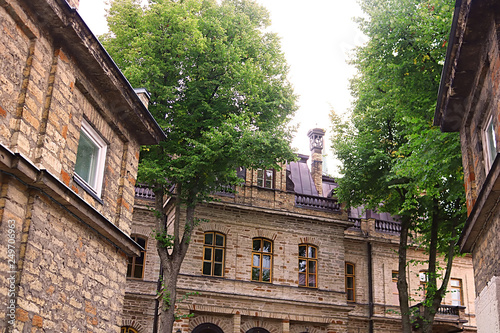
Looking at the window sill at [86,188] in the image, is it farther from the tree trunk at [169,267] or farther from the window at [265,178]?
the window at [265,178]

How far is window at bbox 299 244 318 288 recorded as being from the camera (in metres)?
26.5

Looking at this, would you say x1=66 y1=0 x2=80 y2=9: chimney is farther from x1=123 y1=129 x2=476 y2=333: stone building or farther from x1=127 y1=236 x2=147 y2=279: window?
x1=127 y1=236 x2=147 y2=279: window

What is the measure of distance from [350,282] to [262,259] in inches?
233

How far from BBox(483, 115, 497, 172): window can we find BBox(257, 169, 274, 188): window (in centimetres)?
1757

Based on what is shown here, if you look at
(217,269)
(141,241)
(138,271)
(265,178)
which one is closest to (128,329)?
(138,271)

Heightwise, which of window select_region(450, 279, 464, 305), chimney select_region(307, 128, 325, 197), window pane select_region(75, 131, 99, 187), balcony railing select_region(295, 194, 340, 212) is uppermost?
chimney select_region(307, 128, 325, 197)

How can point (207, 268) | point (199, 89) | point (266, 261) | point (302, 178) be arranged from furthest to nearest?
1. point (302, 178)
2. point (266, 261)
3. point (207, 268)
4. point (199, 89)

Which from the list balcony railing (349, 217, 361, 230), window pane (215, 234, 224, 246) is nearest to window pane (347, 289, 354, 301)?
balcony railing (349, 217, 361, 230)

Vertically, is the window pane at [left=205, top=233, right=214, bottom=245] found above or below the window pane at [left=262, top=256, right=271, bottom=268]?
above

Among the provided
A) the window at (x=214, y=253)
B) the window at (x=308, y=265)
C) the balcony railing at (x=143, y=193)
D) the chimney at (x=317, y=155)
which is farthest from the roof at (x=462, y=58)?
the chimney at (x=317, y=155)

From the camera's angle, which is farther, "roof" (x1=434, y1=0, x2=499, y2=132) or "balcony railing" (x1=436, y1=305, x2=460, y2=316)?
"balcony railing" (x1=436, y1=305, x2=460, y2=316)

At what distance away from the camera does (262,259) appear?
26016 mm

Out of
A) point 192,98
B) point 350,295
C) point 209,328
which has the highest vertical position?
point 192,98

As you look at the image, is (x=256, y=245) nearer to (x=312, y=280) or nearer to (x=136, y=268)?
(x=312, y=280)
